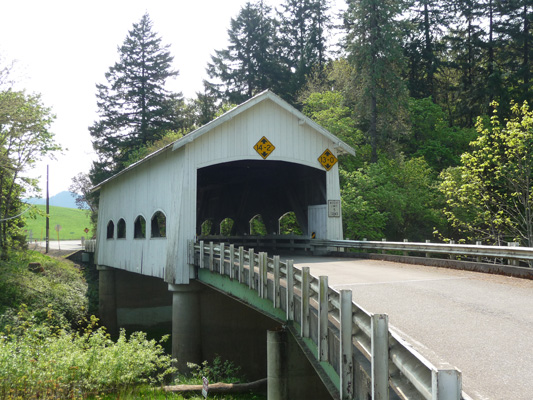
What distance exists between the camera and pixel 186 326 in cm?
1356

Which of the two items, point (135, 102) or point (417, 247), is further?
point (135, 102)

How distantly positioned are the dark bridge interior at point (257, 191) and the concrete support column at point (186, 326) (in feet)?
19.3

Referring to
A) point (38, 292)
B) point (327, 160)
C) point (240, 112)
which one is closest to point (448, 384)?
point (240, 112)

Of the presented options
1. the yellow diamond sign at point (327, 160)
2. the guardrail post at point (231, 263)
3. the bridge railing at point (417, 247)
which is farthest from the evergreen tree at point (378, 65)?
the guardrail post at point (231, 263)

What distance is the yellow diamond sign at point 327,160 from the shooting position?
1616 cm

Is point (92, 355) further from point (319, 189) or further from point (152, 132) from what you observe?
point (152, 132)

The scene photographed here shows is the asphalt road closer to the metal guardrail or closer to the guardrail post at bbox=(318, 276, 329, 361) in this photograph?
the metal guardrail

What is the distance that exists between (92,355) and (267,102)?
929 centimetres

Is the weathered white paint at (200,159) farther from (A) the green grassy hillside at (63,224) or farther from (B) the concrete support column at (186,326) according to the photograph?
(A) the green grassy hillside at (63,224)

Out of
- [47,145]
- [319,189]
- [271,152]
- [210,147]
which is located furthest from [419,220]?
[47,145]

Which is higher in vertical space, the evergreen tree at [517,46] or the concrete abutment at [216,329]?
the evergreen tree at [517,46]

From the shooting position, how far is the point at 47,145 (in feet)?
82.5

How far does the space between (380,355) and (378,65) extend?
24537 mm

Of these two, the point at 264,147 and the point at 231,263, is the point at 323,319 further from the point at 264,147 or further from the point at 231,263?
the point at 264,147
